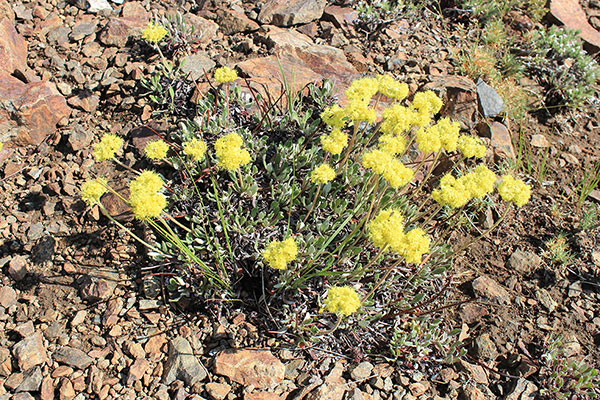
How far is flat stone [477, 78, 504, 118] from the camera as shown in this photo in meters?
5.86

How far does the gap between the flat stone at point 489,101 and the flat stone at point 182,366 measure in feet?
14.9

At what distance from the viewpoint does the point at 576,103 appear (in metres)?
6.54

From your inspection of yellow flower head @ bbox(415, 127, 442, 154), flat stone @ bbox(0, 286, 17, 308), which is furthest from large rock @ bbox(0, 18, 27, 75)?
yellow flower head @ bbox(415, 127, 442, 154)

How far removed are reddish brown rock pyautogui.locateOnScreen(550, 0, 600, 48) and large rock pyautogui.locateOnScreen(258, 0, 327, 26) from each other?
13.8 ft

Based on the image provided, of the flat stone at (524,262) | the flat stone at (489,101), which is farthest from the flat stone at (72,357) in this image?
the flat stone at (489,101)

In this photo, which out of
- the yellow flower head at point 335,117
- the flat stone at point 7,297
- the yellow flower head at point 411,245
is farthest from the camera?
the flat stone at point 7,297

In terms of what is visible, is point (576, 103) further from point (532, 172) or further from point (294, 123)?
point (294, 123)

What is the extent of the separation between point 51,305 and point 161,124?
2234 mm

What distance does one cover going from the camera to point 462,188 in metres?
3.27

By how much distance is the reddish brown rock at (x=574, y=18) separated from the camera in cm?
763

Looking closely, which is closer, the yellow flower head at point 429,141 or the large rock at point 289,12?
the yellow flower head at point 429,141

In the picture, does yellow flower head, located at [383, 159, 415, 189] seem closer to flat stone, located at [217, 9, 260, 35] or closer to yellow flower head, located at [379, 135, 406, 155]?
yellow flower head, located at [379, 135, 406, 155]

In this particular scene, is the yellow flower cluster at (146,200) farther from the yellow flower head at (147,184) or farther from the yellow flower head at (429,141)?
the yellow flower head at (429,141)

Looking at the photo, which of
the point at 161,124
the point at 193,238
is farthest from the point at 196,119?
the point at 193,238
